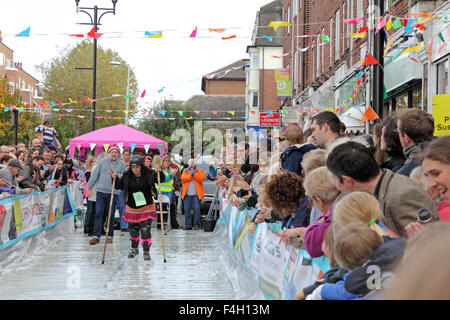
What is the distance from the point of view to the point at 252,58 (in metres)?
62.2

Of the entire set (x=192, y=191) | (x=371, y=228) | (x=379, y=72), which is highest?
(x=379, y=72)

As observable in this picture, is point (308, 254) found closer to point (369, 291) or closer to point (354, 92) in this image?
point (369, 291)

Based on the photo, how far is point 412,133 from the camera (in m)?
4.92

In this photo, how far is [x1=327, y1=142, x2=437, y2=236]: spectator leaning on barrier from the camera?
389 centimetres

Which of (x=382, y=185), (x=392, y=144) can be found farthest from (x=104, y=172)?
(x=382, y=185)

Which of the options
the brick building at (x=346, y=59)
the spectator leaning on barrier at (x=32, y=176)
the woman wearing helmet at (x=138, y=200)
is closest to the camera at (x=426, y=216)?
the brick building at (x=346, y=59)

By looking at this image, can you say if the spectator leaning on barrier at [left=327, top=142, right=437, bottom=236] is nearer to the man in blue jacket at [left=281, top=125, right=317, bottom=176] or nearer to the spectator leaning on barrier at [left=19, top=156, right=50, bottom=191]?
the man in blue jacket at [left=281, top=125, right=317, bottom=176]

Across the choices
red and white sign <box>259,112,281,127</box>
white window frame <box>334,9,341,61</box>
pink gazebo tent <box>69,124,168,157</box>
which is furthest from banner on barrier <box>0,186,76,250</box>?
red and white sign <box>259,112,281,127</box>

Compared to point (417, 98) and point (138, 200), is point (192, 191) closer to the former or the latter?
point (138, 200)

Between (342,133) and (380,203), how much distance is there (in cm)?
329

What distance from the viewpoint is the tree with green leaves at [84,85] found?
54375 mm

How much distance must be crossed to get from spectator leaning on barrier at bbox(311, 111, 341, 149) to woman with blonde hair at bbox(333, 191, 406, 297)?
9.38 feet

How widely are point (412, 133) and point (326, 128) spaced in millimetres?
1696

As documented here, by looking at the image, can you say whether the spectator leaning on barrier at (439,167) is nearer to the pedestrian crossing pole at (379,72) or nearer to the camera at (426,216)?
the camera at (426,216)
